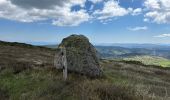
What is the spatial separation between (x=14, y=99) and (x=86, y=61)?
803 cm

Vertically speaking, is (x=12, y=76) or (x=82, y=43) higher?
(x=82, y=43)

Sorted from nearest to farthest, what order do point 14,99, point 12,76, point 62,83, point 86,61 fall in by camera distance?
1. point 14,99
2. point 62,83
3. point 12,76
4. point 86,61

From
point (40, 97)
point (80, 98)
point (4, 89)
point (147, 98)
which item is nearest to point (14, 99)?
point (40, 97)

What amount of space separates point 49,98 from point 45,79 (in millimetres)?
4313

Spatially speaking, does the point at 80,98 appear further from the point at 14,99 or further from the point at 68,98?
the point at 14,99

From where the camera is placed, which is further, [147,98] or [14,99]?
[14,99]

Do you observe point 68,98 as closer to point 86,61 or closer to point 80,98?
point 80,98

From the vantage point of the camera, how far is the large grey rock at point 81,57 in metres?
18.2

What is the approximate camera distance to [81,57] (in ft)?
61.4

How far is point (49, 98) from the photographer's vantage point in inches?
411

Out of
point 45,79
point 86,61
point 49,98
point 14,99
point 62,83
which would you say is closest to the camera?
point 49,98

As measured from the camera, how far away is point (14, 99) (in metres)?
11.2

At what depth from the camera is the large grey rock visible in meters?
18.2

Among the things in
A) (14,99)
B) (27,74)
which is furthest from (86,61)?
(14,99)
